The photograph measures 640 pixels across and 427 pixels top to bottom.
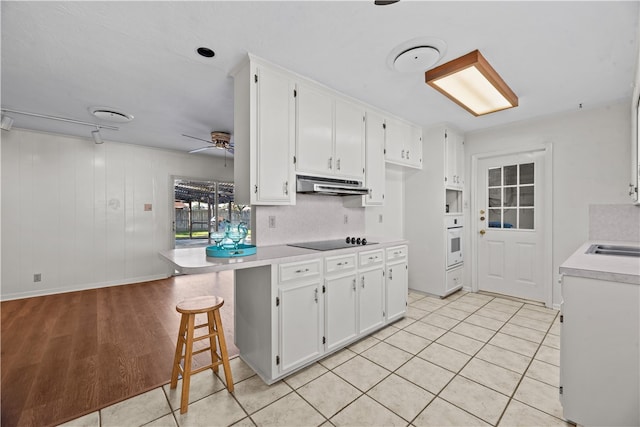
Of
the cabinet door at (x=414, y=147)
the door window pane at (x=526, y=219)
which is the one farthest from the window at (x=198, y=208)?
the door window pane at (x=526, y=219)

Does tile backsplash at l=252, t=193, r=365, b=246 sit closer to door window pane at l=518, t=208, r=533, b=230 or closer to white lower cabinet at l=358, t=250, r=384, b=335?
white lower cabinet at l=358, t=250, r=384, b=335

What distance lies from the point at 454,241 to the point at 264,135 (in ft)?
10.6

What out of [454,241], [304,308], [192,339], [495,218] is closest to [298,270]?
[304,308]

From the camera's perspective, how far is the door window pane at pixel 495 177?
13.4 feet

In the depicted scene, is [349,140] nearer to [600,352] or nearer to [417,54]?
[417,54]

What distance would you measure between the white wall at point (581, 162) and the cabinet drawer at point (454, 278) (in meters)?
1.12

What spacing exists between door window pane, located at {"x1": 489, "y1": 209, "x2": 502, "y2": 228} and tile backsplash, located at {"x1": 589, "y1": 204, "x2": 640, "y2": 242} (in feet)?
3.32

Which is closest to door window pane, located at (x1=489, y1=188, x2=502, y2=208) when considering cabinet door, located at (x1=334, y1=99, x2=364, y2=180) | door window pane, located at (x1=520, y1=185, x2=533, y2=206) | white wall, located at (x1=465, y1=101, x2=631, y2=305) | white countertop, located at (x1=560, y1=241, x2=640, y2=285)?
door window pane, located at (x1=520, y1=185, x2=533, y2=206)

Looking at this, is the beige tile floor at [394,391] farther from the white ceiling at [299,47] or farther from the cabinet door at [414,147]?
the white ceiling at [299,47]

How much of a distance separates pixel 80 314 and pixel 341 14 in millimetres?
4395

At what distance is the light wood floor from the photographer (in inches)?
72.5

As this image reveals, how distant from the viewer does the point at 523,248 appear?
384 cm

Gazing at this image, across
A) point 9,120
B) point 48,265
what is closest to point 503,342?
point 9,120

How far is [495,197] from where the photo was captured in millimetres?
4129
